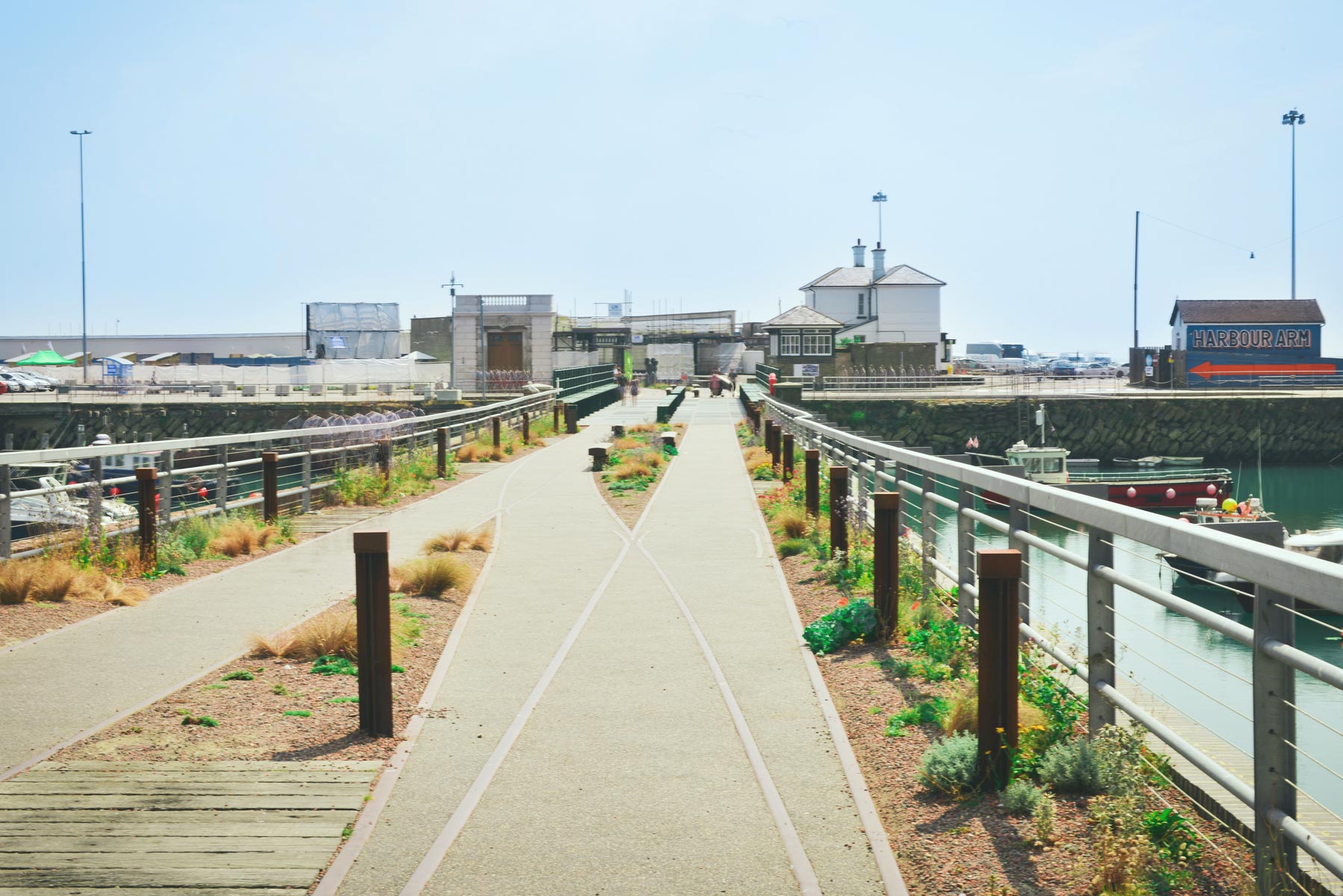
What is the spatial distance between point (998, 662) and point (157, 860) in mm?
4131

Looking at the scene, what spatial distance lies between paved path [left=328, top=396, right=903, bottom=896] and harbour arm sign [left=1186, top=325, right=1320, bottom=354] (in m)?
72.6

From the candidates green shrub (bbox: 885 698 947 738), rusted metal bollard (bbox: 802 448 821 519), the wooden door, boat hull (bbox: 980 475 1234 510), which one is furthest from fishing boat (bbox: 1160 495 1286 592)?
the wooden door

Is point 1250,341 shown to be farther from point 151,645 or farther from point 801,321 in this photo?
point 151,645

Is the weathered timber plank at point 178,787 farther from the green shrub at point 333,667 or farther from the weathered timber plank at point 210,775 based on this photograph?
the green shrub at point 333,667

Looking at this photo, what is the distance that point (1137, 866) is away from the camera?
16.1ft

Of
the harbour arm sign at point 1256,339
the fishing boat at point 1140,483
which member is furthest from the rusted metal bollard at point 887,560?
the harbour arm sign at point 1256,339

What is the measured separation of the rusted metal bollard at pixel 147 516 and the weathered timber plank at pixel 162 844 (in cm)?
760

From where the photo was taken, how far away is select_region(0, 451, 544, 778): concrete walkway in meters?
7.59

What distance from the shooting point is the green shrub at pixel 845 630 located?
9797 mm

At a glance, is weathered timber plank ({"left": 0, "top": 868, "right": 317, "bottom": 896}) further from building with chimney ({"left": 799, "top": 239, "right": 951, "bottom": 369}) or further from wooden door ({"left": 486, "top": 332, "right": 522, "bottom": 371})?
building with chimney ({"left": 799, "top": 239, "right": 951, "bottom": 369})

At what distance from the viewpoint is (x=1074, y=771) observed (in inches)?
240

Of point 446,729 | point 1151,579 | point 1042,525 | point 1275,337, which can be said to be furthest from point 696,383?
point 446,729

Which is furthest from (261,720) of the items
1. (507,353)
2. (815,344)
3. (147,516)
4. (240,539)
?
(815,344)

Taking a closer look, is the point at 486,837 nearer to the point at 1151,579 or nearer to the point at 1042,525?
the point at 1151,579
